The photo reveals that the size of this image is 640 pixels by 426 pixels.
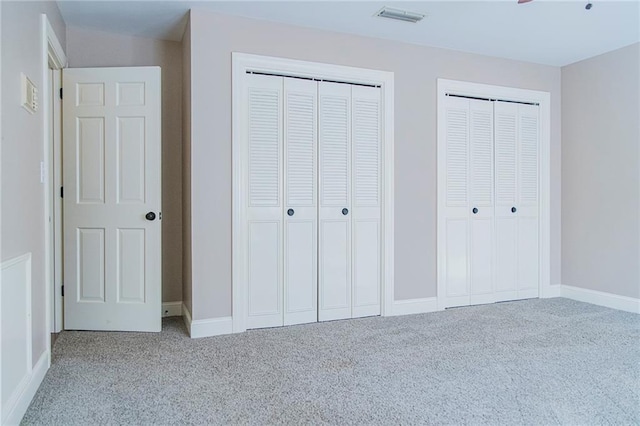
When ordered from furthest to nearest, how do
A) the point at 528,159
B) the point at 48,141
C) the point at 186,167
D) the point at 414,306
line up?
the point at 528,159, the point at 414,306, the point at 186,167, the point at 48,141

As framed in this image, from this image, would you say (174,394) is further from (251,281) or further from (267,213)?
(267,213)

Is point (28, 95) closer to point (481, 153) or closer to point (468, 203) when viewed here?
point (468, 203)

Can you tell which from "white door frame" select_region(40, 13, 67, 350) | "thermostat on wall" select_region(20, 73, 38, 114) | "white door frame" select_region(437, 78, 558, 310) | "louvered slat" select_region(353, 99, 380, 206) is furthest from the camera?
"white door frame" select_region(437, 78, 558, 310)

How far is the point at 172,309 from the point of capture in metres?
3.67

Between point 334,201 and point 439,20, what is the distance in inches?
66.0

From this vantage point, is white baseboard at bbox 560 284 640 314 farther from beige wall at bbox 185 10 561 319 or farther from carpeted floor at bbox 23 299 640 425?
carpeted floor at bbox 23 299 640 425

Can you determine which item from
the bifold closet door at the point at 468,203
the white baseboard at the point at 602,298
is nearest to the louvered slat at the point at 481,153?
the bifold closet door at the point at 468,203

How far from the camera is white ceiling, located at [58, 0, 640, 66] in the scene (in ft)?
9.91

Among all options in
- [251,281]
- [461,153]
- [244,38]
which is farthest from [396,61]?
[251,281]

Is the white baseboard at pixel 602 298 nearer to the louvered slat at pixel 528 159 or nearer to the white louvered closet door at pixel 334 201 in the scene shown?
the louvered slat at pixel 528 159

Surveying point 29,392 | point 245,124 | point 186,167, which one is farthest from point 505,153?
point 29,392

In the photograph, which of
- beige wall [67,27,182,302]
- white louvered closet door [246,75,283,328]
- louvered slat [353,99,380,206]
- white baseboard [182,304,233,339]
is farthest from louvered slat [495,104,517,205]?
beige wall [67,27,182,302]

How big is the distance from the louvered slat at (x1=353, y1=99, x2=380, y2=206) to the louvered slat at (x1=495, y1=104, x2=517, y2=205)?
1368 millimetres

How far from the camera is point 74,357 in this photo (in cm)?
268
